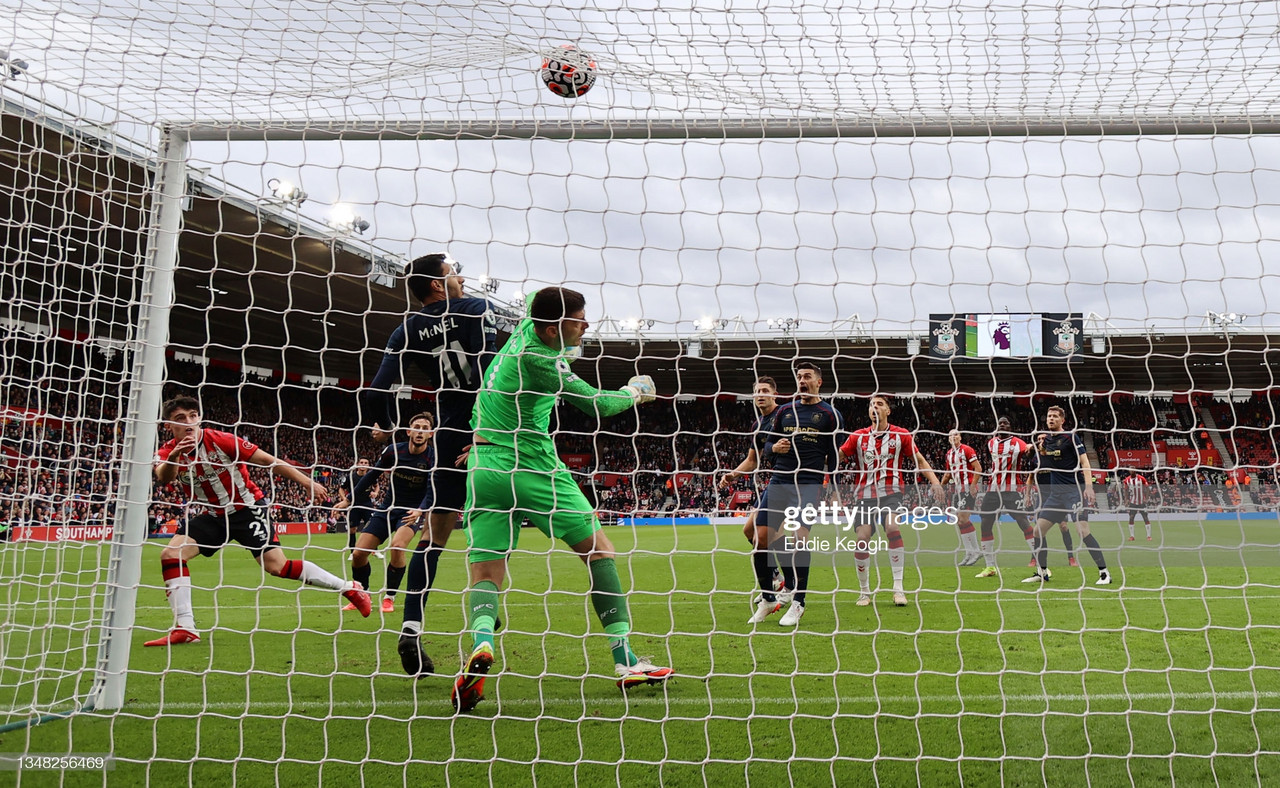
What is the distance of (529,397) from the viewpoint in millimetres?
3850

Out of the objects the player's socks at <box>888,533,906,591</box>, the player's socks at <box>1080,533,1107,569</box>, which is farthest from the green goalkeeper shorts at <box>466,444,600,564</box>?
the player's socks at <box>1080,533,1107,569</box>

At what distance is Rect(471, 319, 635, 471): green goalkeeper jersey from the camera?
3738mm

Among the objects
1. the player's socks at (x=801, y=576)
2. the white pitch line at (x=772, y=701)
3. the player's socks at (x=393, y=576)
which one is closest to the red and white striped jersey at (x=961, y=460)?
the player's socks at (x=801, y=576)

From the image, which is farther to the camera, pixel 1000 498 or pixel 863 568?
pixel 1000 498

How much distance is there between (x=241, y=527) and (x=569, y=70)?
11.7 feet

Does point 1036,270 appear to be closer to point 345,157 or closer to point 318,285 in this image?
point 345,157

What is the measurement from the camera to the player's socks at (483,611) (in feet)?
12.0

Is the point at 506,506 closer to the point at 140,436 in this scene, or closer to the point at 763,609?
the point at 140,436

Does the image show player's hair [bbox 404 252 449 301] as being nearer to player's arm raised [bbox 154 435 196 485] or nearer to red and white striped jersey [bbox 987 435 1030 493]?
player's arm raised [bbox 154 435 196 485]

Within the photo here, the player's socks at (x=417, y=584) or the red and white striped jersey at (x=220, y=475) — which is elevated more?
the red and white striped jersey at (x=220, y=475)

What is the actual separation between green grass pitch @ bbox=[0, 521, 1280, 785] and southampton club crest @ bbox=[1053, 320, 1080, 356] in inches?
43.2

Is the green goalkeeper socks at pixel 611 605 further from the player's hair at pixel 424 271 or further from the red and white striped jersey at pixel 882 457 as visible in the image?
the red and white striped jersey at pixel 882 457

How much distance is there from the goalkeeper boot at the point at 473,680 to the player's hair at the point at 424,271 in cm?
175

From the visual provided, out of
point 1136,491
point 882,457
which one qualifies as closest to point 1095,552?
point 882,457
